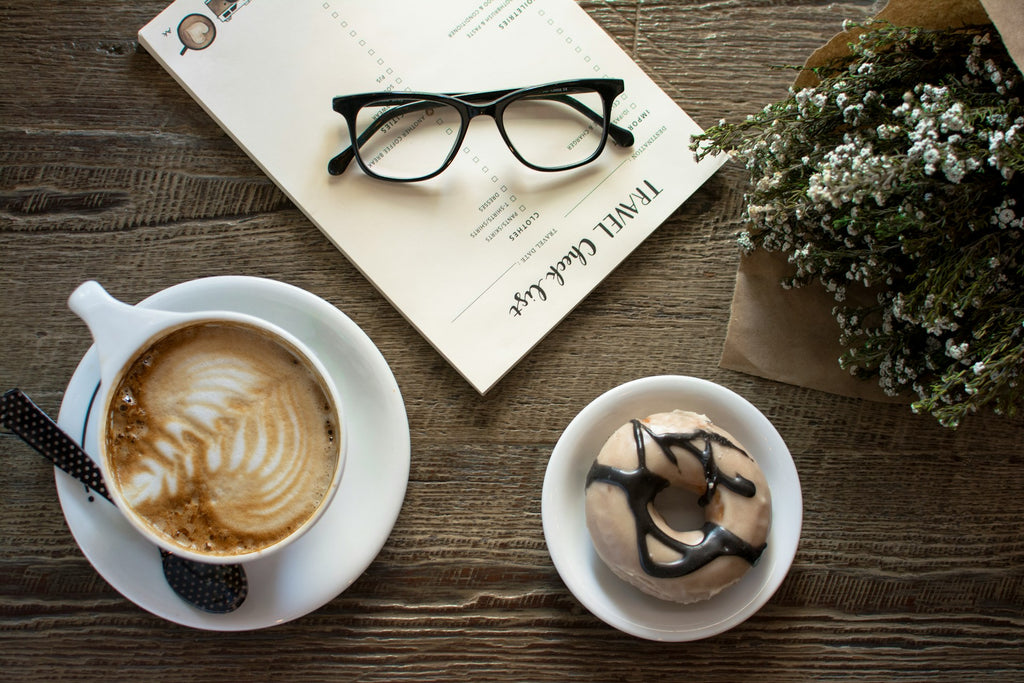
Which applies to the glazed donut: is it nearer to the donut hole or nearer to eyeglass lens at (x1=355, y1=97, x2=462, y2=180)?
the donut hole

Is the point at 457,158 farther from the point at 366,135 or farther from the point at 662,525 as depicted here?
the point at 662,525

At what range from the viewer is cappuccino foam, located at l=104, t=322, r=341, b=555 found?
858mm

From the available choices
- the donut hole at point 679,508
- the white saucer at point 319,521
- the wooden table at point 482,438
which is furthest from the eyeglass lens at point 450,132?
the donut hole at point 679,508

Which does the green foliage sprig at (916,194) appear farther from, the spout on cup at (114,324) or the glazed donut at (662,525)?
the spout on cup at (114,324)

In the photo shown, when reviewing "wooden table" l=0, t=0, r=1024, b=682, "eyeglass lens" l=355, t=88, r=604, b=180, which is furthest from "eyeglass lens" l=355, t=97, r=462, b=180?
"wooden table" l=0, t=0, r=1024, b=682

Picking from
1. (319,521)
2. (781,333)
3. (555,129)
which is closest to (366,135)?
(555,129)

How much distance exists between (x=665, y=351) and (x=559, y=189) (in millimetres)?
269

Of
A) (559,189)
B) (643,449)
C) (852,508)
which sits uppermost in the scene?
(559,189)

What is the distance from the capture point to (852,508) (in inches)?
41.0

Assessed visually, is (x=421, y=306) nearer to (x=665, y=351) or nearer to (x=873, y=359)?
(x=665, y=351)

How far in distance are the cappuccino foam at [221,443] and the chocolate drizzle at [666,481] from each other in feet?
1.17

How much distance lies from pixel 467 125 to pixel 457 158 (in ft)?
0.16

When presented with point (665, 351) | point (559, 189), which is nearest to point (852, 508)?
point (665, 351)

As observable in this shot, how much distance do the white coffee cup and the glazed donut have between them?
34 centimetres
